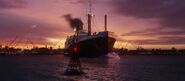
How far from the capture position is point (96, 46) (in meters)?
165

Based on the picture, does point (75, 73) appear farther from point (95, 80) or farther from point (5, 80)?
point (5, 80)

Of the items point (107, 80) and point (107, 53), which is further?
point (107, 53)

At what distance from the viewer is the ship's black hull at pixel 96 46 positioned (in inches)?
6481

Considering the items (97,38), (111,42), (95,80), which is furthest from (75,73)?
(111,42)

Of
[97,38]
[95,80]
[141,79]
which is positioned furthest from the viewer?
[97,38]

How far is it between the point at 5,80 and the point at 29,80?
4454 millimetres

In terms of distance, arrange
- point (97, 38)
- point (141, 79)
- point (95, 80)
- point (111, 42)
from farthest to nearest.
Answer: point (111, 42), point (97, 38), point (141, 79), point (95, 80)

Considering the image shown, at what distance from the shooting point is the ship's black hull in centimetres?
16462

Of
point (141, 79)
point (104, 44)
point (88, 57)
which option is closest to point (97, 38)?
point (104, 44)

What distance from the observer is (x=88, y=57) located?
579 feet

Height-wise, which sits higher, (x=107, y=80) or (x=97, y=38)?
(x=97, y=38)

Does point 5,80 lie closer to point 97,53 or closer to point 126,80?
point 126,80

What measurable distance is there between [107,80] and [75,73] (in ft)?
20.9

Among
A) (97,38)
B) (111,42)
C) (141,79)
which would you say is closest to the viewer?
(141,79)
